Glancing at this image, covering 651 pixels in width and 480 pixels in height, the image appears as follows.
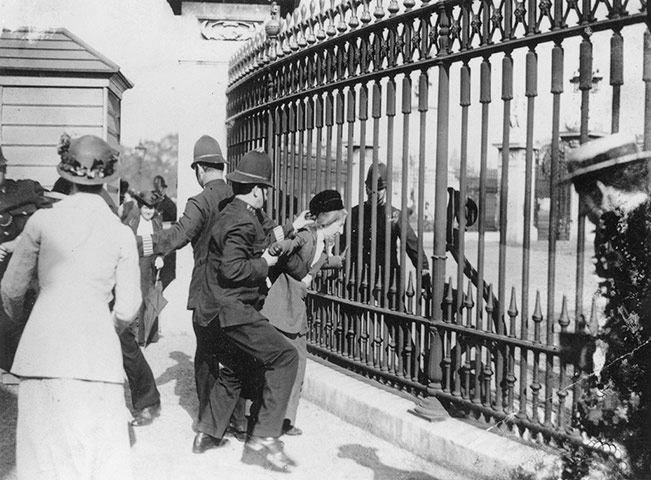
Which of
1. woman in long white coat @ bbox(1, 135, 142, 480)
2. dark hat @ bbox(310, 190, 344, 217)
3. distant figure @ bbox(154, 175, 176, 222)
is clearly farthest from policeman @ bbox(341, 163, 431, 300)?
distant figure @ bbox(154, 175, 176, 222)

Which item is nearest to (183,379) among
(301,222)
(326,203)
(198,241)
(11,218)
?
(198,241)

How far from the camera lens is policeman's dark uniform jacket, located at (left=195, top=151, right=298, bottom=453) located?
13.1ft

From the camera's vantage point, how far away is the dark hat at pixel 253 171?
4219mm

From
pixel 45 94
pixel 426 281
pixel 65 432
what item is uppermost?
pixel 45 94

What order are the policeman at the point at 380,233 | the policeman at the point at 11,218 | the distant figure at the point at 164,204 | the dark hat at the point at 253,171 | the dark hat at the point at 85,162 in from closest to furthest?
the dark hat at the point at 85,162 < the dark hat at the point at 253,171 < the policeman at the point at 380,233 < the policeman at the point at 11,218 < the distant figure at the point at 164,204

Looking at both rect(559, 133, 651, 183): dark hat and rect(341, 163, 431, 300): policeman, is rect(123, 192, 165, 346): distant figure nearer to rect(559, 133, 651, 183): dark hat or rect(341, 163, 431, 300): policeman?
rect(341, 163, 431, 300): policeman

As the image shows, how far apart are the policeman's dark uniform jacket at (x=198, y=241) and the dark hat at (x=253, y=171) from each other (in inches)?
26.8

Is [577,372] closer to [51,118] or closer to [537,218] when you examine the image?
[51,118]

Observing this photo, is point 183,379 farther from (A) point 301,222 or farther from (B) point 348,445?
(A) point 301,222

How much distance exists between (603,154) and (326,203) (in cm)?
239

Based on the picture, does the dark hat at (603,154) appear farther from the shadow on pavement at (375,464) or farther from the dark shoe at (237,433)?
the dark shoe at (237,433)

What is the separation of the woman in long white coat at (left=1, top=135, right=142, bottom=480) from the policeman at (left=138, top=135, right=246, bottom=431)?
4.43 ft

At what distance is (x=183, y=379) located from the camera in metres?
6.12

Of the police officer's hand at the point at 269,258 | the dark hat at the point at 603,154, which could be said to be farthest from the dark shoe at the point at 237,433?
the dark hat at the point at 603,154
